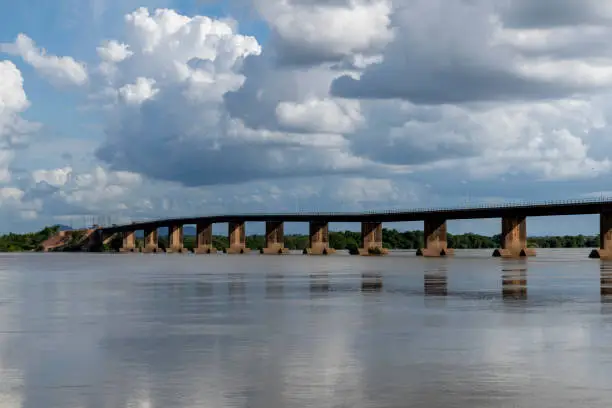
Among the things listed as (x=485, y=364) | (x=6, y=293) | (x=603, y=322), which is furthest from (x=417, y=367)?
(x=6, y=293)

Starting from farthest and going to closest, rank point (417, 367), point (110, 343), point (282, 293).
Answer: point (282, 293) → point (110, 343) → point (417, 367)

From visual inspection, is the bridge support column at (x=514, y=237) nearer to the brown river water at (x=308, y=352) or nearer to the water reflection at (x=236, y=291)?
A: the water reflection at (x=236, y=291)

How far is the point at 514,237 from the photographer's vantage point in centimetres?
18988

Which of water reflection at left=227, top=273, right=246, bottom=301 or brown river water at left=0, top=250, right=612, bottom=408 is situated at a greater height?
water reflection at left=227, top=273, right=246, bottom=301

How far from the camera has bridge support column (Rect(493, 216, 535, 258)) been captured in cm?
18688

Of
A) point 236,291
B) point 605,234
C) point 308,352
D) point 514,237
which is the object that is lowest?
point 308,352

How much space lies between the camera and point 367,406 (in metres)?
20.9

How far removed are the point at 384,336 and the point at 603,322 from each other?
11081 millimetres

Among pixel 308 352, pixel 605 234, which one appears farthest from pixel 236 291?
pixel 605 234

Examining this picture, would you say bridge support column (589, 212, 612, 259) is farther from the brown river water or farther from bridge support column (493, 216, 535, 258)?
the brown river water

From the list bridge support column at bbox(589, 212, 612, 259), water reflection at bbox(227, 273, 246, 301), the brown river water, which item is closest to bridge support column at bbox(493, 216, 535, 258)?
bridge support column at bbox(589, 212, 612, 259)

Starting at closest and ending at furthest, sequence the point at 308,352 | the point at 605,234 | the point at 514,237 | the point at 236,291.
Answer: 1. the point at 308,352
2. the point at 236,291
3. the point at 605,234
4. the point at 514,237

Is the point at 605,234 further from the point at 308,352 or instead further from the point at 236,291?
the point at 308,352

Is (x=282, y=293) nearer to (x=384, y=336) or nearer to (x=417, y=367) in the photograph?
(x=384, y=336)
